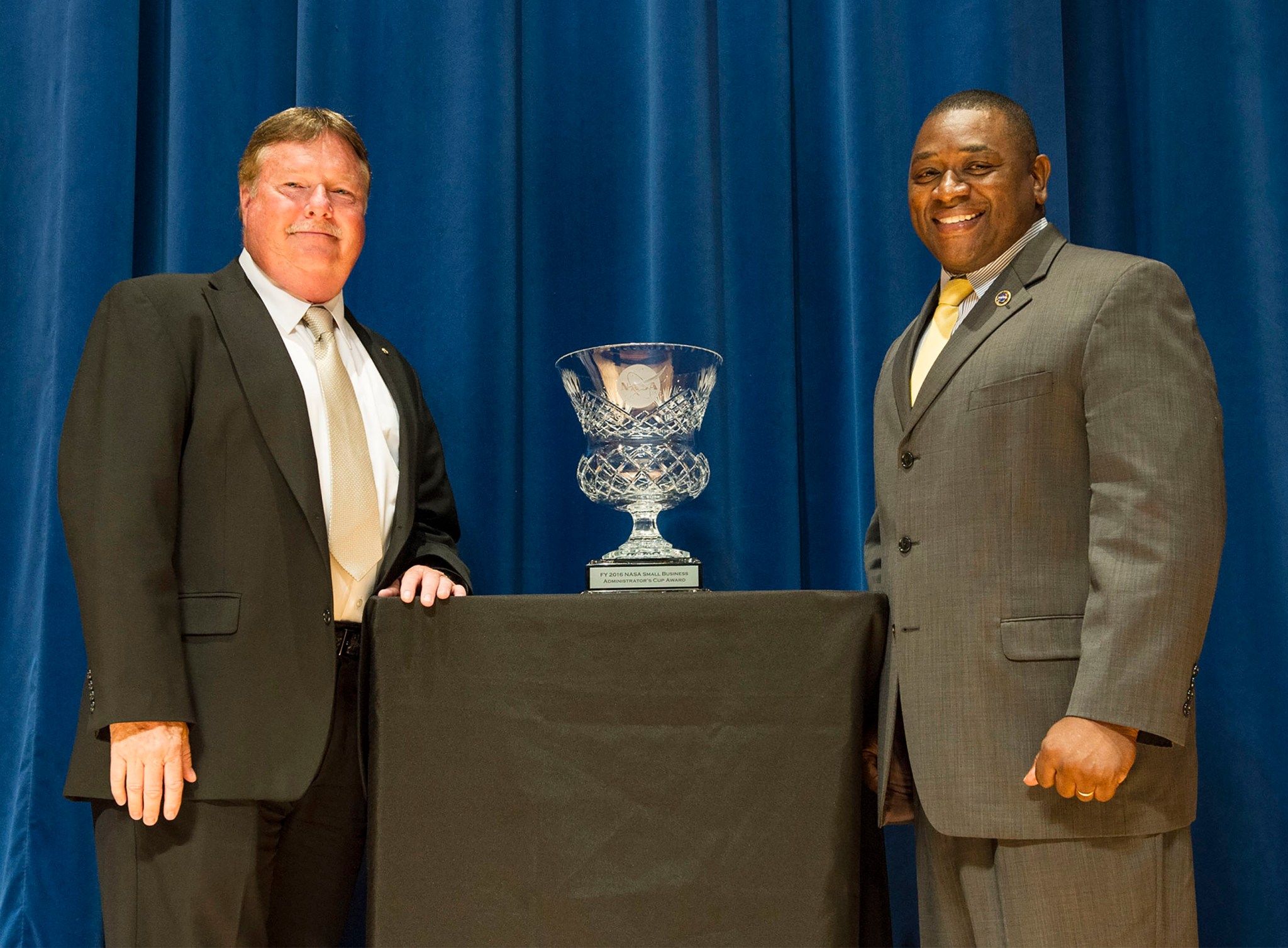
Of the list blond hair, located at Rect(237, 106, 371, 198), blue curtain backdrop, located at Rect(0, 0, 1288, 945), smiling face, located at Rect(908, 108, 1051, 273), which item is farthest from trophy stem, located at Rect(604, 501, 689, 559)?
blond hair, located at Rect(237, 106, 371, 198)

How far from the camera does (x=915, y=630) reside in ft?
4.71

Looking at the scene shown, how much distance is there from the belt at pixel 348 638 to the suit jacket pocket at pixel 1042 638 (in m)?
0.92

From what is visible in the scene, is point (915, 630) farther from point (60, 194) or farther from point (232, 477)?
point (60, 194)

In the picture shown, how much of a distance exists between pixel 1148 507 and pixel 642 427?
0.73 meters

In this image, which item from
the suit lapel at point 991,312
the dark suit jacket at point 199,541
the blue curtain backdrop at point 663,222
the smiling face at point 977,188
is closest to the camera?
the dark suit jacket at point 199,541

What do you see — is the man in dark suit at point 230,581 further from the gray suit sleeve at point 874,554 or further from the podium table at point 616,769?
the gray suit sleeve at point 874,554

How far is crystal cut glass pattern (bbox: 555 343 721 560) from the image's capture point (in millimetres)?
1638

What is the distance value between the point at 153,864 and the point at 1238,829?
192 cm

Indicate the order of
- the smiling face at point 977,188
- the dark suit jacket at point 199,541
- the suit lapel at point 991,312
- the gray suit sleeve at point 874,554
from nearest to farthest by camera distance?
the dark suit jacket at point 199,541
the suit lapel at point 991,312
the smiling face at point 977,188
the gray suit sleeve at point 874,554

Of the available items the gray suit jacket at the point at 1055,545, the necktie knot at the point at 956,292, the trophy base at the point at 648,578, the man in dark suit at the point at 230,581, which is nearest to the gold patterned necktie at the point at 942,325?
the necktie knot at the point at 956,292

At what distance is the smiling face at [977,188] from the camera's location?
5.17ft

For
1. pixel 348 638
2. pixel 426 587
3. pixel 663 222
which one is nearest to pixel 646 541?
pixel 426 587

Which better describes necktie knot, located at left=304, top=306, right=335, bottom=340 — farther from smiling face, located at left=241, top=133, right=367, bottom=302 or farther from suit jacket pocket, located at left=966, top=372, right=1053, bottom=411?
suit jacket pocket, located at left=966, top=372, right=1053, bottom=411

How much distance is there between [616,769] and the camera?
1.41 m
